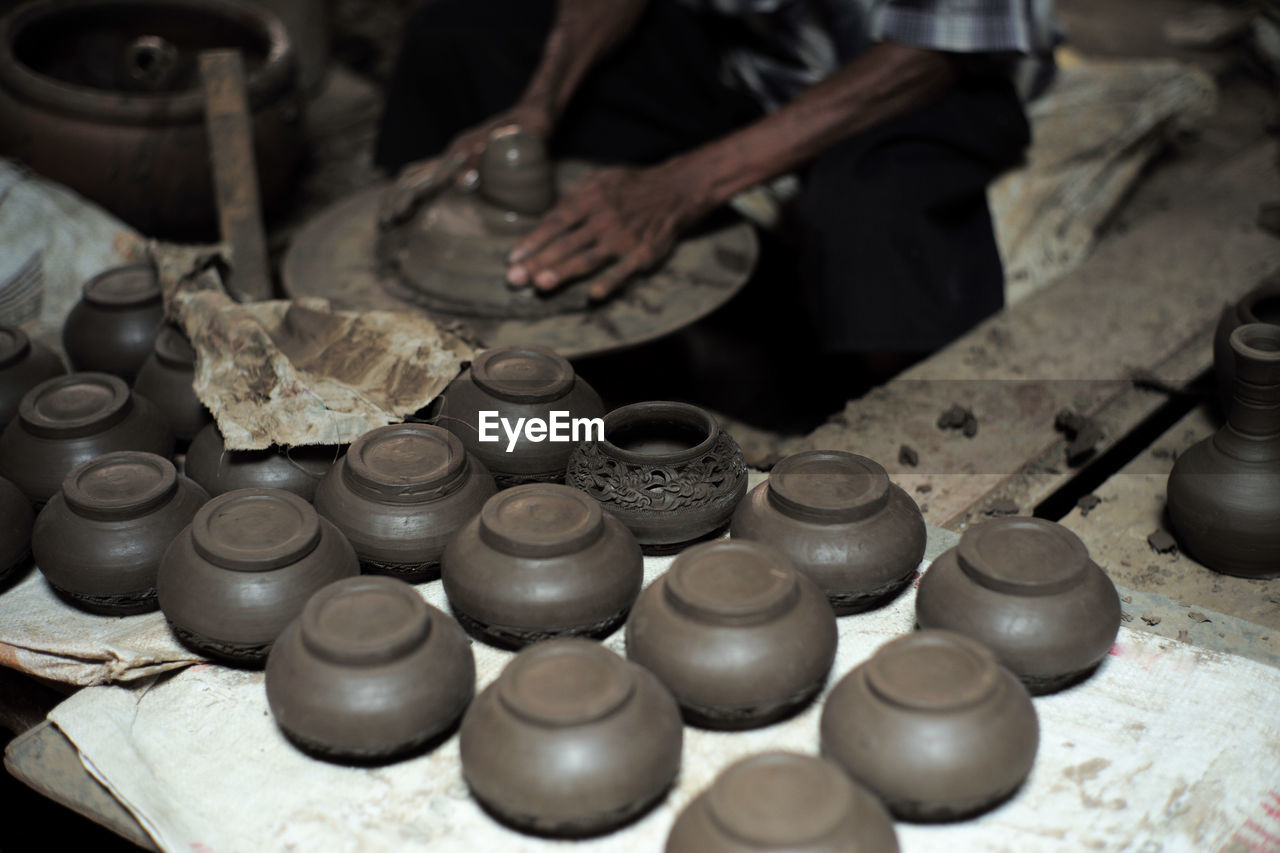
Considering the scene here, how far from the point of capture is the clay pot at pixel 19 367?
2.22 meters

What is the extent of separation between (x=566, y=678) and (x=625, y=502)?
46 centimetres

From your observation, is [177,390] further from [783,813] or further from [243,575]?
[783,813]

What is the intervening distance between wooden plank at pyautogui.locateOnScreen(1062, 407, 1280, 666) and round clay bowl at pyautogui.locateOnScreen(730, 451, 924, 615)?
43 centimetres


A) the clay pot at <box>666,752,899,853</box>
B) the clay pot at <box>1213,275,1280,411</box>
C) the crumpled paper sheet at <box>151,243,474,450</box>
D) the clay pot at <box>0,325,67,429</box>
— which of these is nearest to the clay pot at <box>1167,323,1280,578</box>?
the clay pot at <box>1213,275,1280,411</box>

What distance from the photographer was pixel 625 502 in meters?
1.83

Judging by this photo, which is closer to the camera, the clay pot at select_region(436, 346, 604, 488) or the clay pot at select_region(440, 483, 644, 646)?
the clay pot at select_region(440, 483, 644, 646)

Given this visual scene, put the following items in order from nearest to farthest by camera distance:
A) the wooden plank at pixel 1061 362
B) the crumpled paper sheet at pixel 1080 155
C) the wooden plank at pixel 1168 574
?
the wooden plank at pixel 1168 574, the wooden plank at pixel 1061 362, the crumpled paper sheet at pixel 1080 155

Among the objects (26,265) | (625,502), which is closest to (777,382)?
(625,502)

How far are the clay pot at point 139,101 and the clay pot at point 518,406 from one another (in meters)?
1.83

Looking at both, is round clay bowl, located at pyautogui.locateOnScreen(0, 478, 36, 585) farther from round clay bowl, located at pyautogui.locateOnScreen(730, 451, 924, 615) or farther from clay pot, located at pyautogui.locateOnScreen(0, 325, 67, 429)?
round clay bowl, located at pyautogui.locateOnScreen(730, 451, 924, 615)

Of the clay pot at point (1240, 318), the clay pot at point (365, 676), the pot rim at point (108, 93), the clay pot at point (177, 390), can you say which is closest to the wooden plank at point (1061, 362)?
the clay pot at point (1240, 318)

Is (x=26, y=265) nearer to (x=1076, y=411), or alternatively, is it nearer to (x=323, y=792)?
(x=323, y=792)

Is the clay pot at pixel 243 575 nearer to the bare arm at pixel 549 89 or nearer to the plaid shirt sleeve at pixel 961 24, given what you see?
the bare arm at pixel 549 89

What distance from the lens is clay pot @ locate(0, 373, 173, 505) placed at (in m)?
2.03
